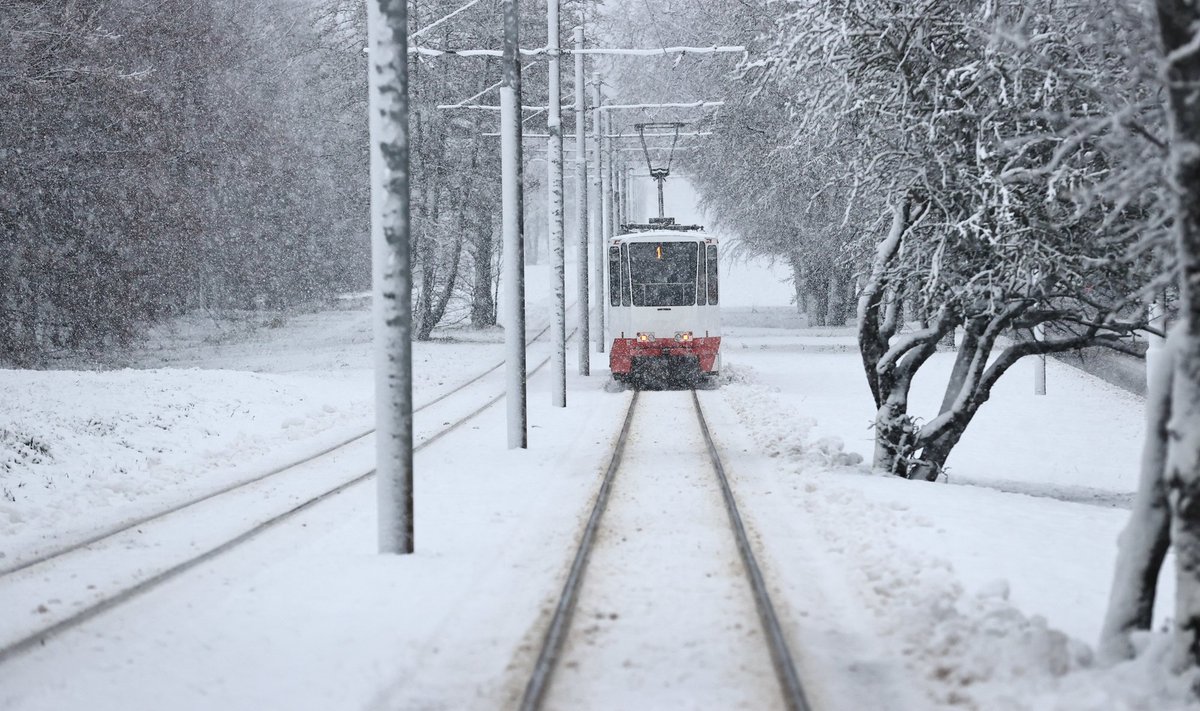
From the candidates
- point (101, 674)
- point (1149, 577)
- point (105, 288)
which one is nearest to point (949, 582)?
point (1149, 577)

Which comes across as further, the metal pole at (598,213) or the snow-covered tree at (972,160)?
the metal pole at (598,213)

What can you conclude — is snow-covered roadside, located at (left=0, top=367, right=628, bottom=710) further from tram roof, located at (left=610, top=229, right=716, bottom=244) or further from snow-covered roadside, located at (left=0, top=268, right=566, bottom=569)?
tram roof, located at (left=610, top=229, right=716, bottom=244)

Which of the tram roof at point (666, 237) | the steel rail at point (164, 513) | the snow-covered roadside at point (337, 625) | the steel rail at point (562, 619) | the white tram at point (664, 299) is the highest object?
the tram roof at point (666, 237)

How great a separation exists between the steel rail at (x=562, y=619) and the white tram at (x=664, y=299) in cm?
1344

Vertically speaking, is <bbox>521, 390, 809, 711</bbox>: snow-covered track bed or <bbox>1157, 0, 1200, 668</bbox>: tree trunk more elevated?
<bbox>1157, 0, 1200, 668</bbox>: tree trunk

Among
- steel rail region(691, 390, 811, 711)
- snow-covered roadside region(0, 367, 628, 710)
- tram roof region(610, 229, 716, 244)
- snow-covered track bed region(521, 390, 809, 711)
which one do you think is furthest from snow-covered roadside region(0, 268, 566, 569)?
steel rail region(691, 390, 811, 711)

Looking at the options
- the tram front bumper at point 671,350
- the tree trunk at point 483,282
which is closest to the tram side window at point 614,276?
the tram front bumper at point 671,350

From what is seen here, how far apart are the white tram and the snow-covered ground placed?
3.83 metres

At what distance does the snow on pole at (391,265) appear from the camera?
945 centimetres

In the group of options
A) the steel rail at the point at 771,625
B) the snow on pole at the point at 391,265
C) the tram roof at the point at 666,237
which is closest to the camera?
the steel rail at the point at 771,625

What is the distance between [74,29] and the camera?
25938 millimetres

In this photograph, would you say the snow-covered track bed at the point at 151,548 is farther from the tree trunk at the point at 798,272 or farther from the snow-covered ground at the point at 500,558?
the tree trunk at the point at 798,272

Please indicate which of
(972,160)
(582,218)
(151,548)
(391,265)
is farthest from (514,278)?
(582,218)

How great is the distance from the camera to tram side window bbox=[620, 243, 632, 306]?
86.4ft
